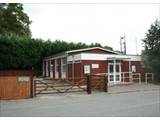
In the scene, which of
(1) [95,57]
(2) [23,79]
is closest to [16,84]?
(2) [23,79]

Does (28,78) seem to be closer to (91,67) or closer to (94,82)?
(94,82)

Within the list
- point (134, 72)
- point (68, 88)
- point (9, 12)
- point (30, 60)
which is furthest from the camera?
point (9, 12)

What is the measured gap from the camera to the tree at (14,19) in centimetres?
4288

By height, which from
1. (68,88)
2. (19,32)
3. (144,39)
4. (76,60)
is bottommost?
(68,88)

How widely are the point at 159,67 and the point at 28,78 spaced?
562 inches

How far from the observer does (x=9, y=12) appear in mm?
43344

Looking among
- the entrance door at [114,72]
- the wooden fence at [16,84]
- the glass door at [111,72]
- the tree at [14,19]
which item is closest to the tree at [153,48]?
the entrance door at [114,72]

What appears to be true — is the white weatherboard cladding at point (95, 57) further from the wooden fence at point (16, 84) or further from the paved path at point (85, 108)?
the wooden fence at point (16, 84)

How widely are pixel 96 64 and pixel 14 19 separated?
65.9 feet

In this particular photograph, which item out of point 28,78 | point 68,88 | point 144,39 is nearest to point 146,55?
point 144,39

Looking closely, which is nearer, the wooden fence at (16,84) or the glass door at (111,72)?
the wooden fence at (16,84)

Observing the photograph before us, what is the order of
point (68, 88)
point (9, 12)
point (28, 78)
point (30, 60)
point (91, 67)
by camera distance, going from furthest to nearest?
1. point (9, 12)
2. point (30, 60)
3. point (91, 67)
4. point (68, 88)
5. point (28, 78)

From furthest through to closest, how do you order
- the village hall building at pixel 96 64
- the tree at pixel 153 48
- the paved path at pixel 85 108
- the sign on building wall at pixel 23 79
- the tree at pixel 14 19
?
the tree at pixel 14 19
the tree at pixel 153 48
the village hall building at pixel 96 64
the sign on building wall at pixel 23 79
the paved path at pixel 85 108

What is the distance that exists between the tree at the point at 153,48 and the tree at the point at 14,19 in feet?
69.4
